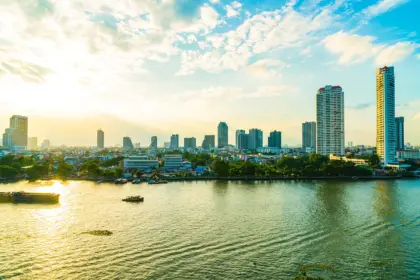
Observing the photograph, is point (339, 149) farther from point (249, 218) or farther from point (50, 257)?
point (50, 257)

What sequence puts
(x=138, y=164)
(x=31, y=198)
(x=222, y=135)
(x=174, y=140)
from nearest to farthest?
(x=31, y=198) → (x=138, y=164) → (x=222, y=135) → (x=174, y=140)

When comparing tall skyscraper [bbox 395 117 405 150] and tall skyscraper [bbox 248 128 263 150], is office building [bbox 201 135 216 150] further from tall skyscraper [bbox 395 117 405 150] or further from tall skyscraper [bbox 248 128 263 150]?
tall skyscraper [bbox 395 117 405 150]

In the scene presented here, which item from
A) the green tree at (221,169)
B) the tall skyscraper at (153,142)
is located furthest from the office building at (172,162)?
the tall skyscraper at (153,142)

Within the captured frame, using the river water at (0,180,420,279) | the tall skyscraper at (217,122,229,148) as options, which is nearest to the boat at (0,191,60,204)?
the river water at (0,180,420,279)

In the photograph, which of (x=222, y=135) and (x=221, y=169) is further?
(x=222, y=135)

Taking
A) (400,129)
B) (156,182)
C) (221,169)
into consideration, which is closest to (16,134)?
(156,182)

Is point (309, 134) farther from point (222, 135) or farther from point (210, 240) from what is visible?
point (210, 240)
